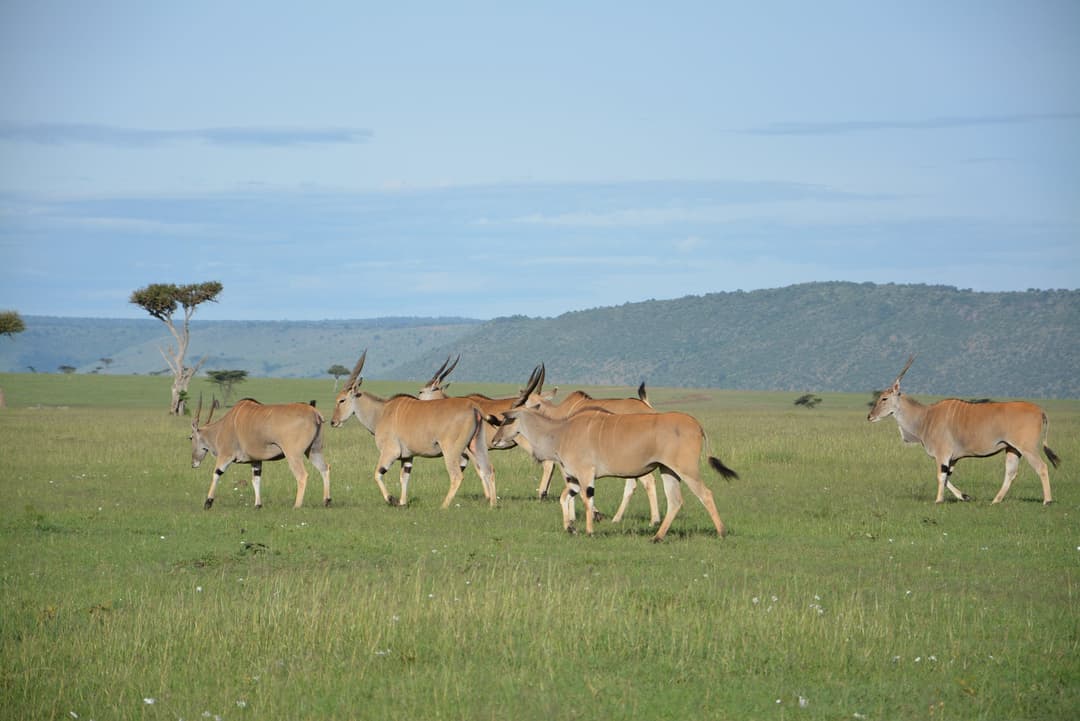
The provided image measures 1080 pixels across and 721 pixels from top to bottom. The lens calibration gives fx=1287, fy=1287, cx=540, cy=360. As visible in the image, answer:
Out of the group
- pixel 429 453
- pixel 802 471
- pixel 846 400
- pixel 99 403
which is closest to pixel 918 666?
pixel 429 453

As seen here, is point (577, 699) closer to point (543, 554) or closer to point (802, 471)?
point (543, 554)

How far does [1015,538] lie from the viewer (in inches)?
588

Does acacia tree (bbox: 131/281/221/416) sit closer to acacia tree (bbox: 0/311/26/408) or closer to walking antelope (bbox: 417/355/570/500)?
acacia tree (bbox: 0/311/26/408)

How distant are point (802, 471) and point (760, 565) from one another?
11.1 metres

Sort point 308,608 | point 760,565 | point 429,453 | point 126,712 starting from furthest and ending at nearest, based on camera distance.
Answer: point 429,453 < point 760,565 < point 308,608 < point 126,712

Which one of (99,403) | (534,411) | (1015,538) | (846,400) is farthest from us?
(846,400)

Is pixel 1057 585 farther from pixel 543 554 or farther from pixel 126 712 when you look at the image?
pixel 126 712

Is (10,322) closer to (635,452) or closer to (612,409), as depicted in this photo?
(612,409)

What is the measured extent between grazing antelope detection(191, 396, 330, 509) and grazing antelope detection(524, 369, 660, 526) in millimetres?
3085

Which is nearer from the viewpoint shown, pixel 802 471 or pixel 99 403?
pixel 802 471

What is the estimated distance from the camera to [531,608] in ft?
34.8

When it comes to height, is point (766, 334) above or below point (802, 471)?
above

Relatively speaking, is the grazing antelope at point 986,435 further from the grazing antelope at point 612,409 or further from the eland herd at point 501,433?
the grazing antelope at point 612,409

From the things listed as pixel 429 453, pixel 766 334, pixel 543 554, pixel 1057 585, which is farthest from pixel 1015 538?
pixel 766 334
